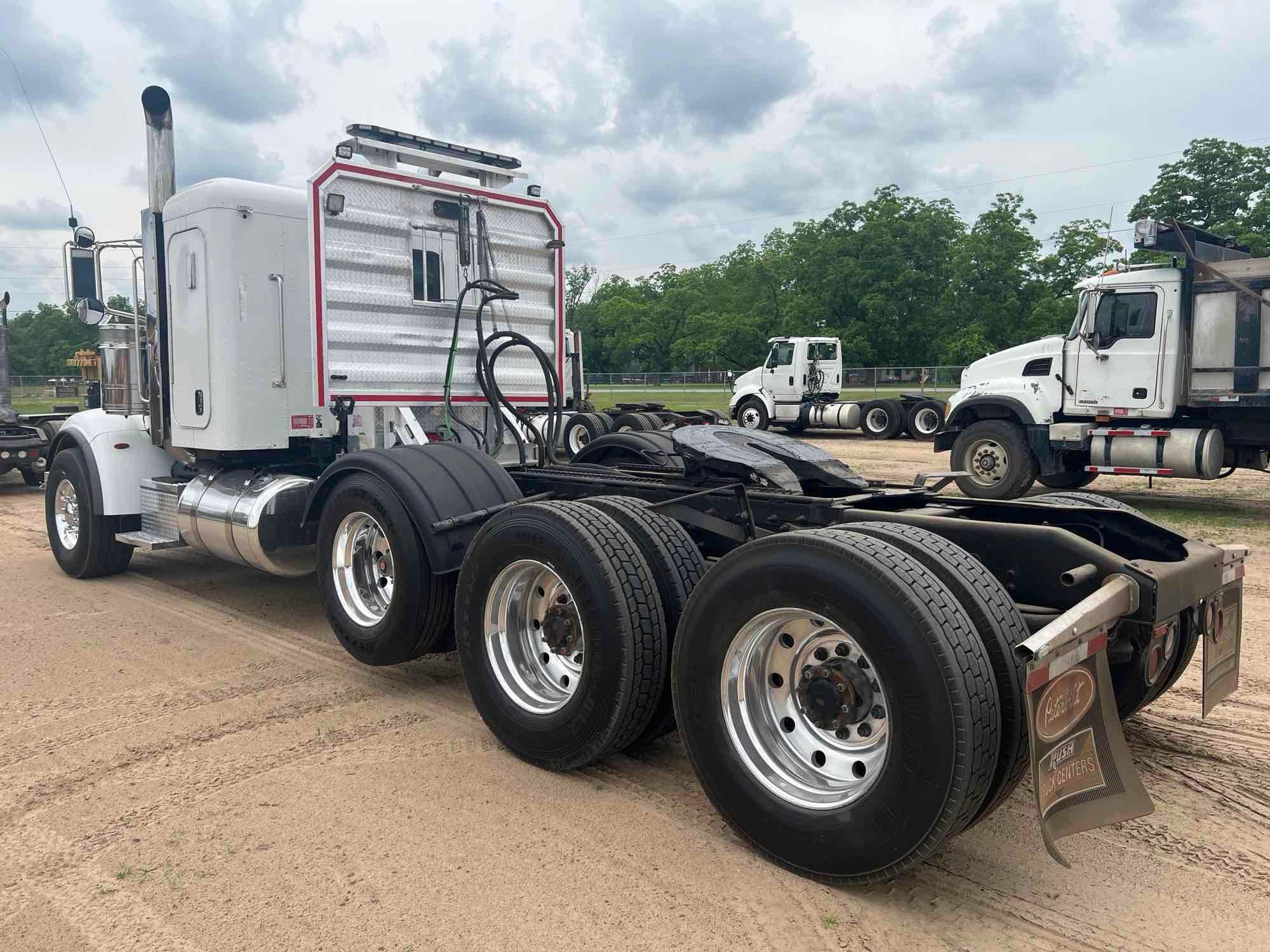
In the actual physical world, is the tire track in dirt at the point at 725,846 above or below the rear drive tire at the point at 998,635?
below

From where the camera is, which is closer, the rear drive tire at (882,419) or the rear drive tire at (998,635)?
the rear drive tire at (998,635)

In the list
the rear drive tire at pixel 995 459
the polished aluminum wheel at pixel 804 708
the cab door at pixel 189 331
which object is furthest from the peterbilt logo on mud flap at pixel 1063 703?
the rear drive tire at pixel 995 459

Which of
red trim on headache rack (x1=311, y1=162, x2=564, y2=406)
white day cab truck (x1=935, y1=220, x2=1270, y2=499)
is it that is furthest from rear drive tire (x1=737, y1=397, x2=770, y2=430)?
red trim on headache rack (x1=311, y1=162, x2=564, y2=406)

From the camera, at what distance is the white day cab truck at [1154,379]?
36.1 ft

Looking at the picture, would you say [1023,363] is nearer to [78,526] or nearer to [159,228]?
[159,228]

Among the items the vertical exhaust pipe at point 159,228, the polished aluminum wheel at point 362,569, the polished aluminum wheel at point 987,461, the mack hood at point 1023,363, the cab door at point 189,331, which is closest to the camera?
the polished aluminum wheel at point 362,569

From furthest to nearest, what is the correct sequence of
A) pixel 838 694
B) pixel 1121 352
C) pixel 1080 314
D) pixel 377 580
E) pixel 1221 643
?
pixel 1080 314 < pixel 1121 352 < pixel 377 580 < pixel 1221 643 < pixel 838 694

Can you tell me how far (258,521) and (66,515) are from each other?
298cm

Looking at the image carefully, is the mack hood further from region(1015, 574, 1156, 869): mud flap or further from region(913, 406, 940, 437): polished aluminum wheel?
region(1015, 574, 1156, 869): mud flap

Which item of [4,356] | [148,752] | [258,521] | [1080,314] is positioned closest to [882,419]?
[1080,314]

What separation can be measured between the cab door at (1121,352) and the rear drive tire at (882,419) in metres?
12.1

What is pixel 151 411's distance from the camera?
23.6 ft

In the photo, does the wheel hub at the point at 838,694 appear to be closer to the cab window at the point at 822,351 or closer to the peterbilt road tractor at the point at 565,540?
the peterbilt road tractor at the point at 565,540

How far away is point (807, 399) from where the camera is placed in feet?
86.9
